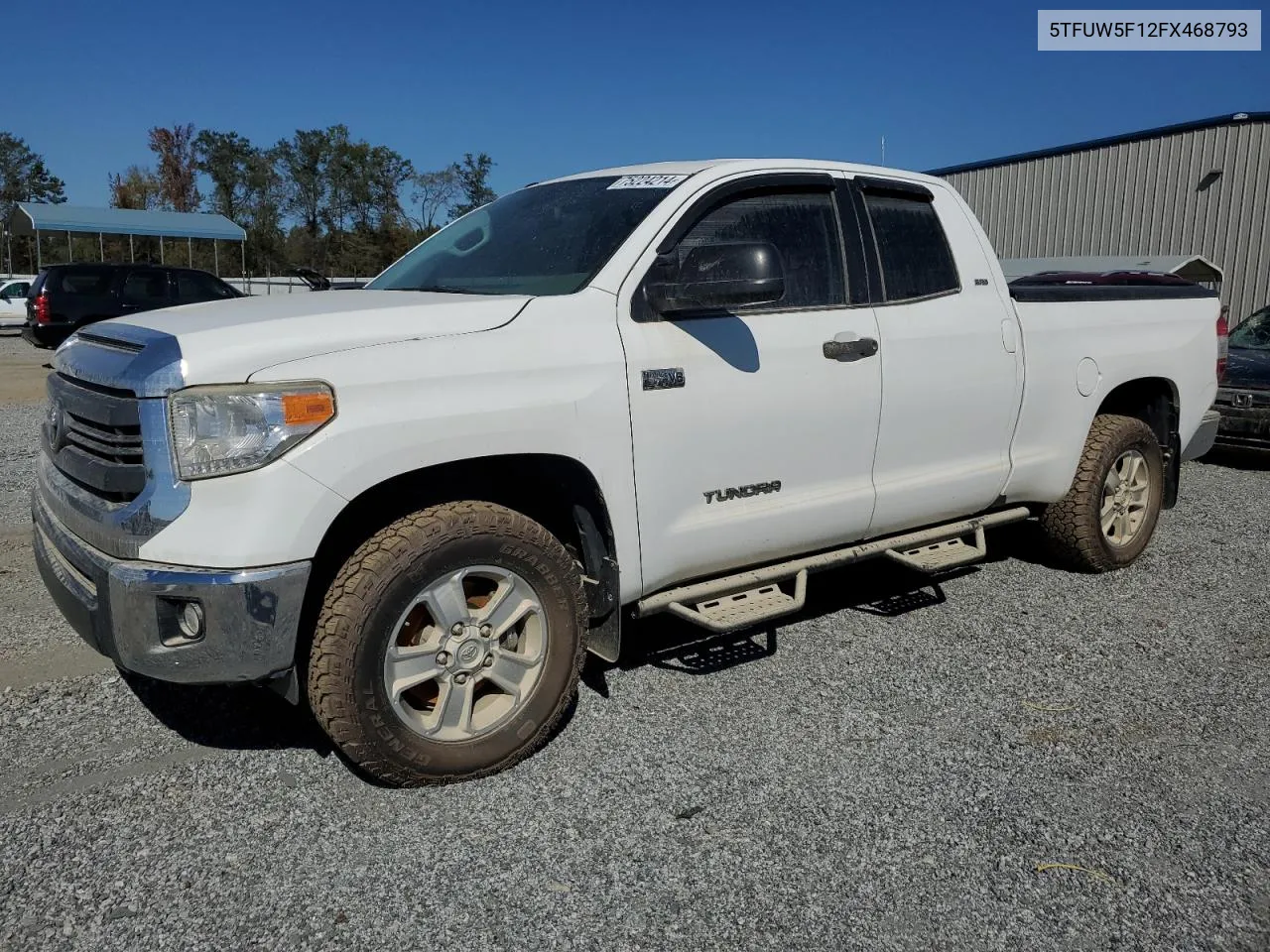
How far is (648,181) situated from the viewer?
387cm

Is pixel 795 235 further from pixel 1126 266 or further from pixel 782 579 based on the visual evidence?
pixel 1126 266

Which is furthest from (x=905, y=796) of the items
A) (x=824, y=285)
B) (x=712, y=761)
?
(x=824, y=285)

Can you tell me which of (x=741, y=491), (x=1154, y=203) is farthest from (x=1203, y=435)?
(x=1154, y=203)

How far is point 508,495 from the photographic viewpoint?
11.5 ft

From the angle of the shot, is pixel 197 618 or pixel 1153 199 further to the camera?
pixel 1153 199

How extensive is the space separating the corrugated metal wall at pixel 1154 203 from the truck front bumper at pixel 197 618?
2316cm

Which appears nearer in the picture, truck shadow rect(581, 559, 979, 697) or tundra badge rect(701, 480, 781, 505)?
tundra badge rect(701, 480, 781, 505)

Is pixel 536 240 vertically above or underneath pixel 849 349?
above

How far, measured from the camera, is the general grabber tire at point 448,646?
2873mm

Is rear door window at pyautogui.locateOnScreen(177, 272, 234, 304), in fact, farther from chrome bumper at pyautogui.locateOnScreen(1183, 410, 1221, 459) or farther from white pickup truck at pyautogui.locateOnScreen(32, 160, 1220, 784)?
chrome bumper at pyautogui.locateOnScreen(1183, 410, 1221, 459)

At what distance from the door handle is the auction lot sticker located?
830mm

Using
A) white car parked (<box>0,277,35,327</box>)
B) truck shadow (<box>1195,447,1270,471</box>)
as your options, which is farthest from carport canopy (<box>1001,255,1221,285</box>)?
white car parked (<box>0,277,35,327</box>)

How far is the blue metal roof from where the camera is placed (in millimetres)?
30484

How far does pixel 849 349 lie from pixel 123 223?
32.4 meters
